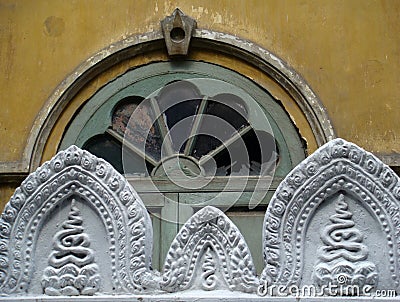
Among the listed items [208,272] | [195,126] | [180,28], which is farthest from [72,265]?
[180,28]

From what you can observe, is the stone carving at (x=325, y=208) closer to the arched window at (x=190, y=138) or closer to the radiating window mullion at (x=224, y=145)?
the arched window at (x=190, y=138)

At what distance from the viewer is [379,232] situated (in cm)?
284

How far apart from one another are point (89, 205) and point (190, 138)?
2.20 m

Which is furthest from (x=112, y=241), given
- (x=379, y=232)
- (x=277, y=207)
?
(x=379, y=232)

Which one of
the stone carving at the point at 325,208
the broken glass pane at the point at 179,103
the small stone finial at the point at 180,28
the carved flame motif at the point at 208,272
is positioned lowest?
the carved flame motif at the point at 208,272

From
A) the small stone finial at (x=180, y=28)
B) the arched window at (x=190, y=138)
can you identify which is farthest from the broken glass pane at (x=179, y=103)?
the small stone finial at (x=180, y=28)

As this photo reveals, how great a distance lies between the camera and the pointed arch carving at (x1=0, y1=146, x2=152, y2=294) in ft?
9.41

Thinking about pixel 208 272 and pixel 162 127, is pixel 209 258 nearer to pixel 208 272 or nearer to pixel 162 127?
pixel 208 272

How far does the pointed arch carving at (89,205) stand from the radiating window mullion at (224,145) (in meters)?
2.13

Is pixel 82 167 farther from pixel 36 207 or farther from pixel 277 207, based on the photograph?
pixel 277 207

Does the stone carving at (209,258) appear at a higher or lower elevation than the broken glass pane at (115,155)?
lower

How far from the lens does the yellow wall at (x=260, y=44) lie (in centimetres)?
506

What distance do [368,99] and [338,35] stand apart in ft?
1.61

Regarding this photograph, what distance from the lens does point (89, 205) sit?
117 inches
